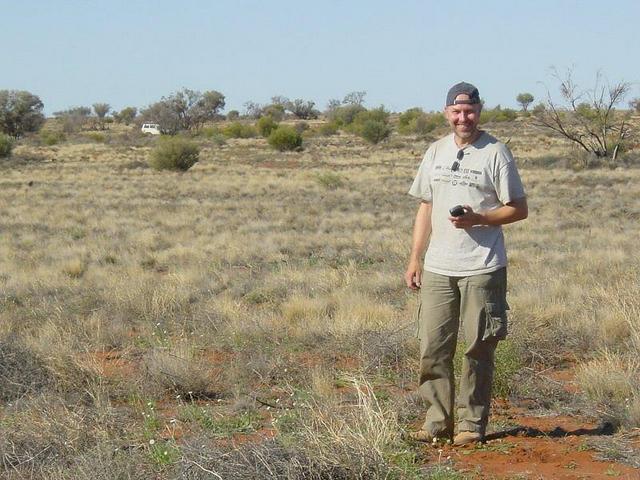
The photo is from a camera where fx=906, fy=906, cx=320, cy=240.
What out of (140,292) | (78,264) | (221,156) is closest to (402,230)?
(78,264)

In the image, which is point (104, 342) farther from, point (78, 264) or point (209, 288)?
point (78, 264)

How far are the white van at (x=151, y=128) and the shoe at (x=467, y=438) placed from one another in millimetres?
76187

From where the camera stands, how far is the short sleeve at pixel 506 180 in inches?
175

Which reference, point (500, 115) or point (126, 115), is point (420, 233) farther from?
point (126, 115)

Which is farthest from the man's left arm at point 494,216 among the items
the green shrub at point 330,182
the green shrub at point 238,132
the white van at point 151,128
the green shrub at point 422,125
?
the white van at point 151,128

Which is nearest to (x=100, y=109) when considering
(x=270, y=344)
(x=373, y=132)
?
(x=373, y=132)

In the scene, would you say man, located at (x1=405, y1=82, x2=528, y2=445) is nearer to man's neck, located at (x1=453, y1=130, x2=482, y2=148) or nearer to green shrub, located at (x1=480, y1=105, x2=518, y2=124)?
man's neck, located at (x1=453, y1=130, x2=482, y2=148)

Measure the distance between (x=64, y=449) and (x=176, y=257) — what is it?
9.92m

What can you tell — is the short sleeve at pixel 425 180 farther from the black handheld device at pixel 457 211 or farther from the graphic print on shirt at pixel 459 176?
the black handheld device at pixel 457 211

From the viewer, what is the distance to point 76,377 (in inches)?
236

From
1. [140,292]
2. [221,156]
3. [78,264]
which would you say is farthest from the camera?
[221,156]

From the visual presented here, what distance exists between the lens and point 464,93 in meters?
4.50

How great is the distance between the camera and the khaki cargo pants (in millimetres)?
4520

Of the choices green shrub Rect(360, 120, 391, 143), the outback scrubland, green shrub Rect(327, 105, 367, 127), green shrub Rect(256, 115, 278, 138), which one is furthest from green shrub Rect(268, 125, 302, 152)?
the outback scrubland
